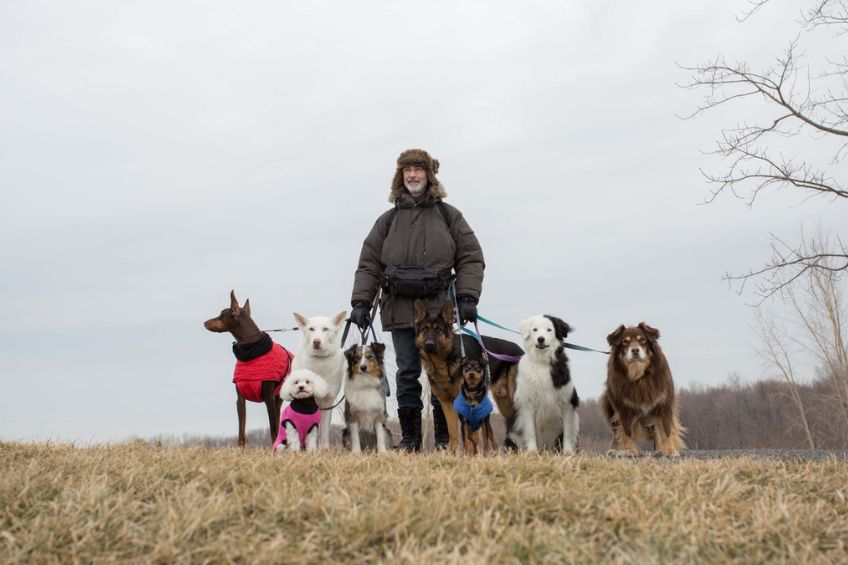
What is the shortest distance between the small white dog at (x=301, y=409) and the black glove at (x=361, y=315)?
873 mm

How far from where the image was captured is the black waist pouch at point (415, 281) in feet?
29.0

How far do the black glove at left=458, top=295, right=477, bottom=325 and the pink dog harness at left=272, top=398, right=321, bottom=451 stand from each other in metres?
2.03

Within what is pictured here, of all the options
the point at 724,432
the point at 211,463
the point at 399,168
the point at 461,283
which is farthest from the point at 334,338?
the point at 724,432

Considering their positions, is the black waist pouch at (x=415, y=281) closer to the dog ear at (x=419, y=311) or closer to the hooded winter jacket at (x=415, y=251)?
the hooded winter jacket at (x=415, y=251)

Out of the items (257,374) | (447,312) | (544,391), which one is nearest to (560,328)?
(544,391)

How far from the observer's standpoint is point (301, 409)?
8.62 meters

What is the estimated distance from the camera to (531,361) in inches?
350

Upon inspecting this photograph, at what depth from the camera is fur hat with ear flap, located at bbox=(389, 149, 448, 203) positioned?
9188mm

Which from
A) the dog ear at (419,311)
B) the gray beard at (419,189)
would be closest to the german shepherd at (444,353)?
the dog ear at (419,311)

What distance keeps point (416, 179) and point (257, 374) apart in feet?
10.6

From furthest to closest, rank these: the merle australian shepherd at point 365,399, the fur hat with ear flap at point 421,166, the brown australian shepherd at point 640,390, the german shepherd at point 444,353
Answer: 1. the fur hat with ear flap at point 421,166
2. the brown australian shepherd at point 640,390
3. the merle australian shepherd at point 365,399
4. the german shepherd at point 444,353

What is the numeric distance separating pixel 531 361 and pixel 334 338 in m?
2.43

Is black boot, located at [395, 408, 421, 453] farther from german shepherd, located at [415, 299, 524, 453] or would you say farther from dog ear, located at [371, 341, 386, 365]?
dog ear, located at [371, 341, 386, 365]

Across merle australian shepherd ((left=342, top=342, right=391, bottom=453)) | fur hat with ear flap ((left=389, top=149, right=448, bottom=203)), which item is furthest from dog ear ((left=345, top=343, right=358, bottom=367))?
fur hat with ear flap ((left=389, top=149, right=448, bottom=203))
